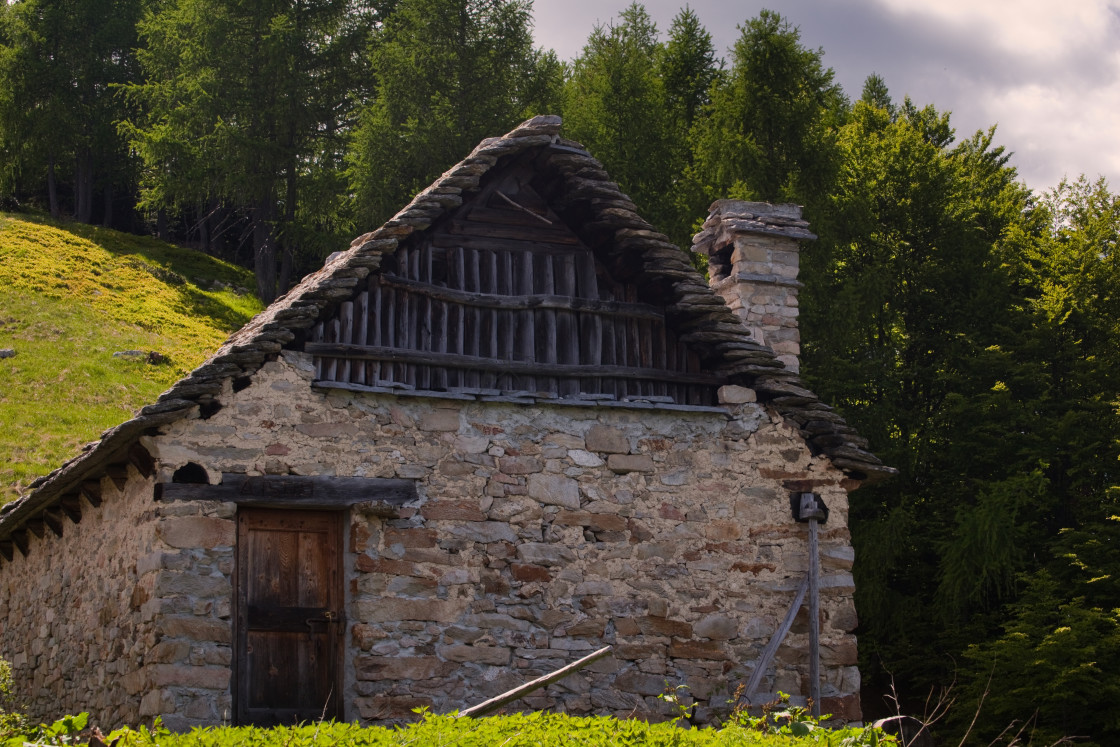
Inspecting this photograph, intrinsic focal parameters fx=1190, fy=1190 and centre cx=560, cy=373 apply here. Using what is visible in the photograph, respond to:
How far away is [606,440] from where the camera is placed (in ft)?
31.3

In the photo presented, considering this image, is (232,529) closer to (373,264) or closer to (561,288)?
(373,264)

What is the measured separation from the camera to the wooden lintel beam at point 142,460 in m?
8.31

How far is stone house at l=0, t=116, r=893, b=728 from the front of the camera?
839cm

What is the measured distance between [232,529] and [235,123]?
82.8 ft

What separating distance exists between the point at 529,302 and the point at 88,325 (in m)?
20.8

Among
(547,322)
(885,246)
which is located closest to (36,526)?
(547,322)

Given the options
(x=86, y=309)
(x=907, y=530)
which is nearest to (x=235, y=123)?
(x=86, y=309)

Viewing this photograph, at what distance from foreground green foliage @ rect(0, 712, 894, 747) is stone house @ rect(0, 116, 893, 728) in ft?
8.30

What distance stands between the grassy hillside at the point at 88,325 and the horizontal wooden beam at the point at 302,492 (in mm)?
10863

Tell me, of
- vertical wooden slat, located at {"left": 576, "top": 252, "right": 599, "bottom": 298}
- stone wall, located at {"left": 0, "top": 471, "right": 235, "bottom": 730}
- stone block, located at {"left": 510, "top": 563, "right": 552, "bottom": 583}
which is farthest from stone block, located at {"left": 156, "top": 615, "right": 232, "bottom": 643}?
vertical wooden slat, located at {"left": 576, "top": 252, "right": 599, "bottom": 298}

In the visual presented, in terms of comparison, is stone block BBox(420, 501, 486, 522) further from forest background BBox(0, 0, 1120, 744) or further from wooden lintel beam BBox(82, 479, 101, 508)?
forest background BBox(0, 0, 1120, 744)

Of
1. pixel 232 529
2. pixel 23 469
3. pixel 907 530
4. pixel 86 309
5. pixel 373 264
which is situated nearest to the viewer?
pixel 232 529

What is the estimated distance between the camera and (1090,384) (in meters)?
16.9

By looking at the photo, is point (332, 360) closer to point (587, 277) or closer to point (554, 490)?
point (554, 490)
